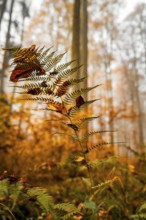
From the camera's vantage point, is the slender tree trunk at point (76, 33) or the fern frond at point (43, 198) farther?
the slender tree trunk at point (76, 33)

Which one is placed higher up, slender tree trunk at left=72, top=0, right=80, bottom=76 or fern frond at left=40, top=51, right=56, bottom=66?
slender tree trunk at left=72, top=0, right=80, bottom=76

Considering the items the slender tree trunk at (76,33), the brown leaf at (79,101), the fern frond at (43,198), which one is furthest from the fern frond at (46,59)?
the slender tree trunk at (76,33)

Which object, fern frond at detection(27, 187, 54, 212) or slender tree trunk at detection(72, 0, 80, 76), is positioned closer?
fern frond at detection(27, 187, 54, 212)

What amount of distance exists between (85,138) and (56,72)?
0.41 m

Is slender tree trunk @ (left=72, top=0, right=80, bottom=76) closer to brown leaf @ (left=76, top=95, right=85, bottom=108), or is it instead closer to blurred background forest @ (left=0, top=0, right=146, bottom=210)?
blurred background forest @ (left=0, top=0, right=146, bottom=210)

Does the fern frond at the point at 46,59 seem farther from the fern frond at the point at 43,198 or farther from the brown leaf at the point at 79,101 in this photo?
the fern frond at the point at 43,198

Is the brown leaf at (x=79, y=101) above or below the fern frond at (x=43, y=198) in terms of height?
above

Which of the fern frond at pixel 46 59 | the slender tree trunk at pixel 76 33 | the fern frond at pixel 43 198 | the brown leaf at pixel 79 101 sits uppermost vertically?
the slender tree trunk at pixel 76 33

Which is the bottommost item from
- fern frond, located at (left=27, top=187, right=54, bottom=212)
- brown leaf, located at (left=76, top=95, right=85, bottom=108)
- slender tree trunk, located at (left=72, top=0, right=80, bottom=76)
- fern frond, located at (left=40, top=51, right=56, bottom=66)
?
fern frond, located at (left=27, top=187, right=54, bottom=212)

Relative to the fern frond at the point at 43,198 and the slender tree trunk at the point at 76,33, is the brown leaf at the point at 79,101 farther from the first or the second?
the slender tree trunk at the point at 76,33

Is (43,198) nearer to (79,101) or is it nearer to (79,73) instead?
(79,101)

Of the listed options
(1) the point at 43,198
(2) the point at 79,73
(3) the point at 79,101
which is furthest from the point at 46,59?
(2) the point at 79,73

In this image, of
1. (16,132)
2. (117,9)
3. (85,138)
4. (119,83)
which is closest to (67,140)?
(16,132)

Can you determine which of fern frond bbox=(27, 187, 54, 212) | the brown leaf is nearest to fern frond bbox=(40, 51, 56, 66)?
the brown leaf
